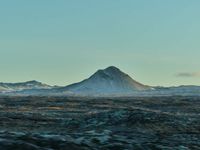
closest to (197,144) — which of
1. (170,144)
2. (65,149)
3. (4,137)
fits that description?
(170,144)

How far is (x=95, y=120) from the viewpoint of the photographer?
26.1 meters

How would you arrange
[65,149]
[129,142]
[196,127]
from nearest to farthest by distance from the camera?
[65,149] → [129,142] → [196,127]

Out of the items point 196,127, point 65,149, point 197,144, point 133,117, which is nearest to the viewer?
point 65,149

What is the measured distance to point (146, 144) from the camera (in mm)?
16094

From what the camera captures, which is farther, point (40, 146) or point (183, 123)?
point (183, 123)

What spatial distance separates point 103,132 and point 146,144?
1.69 meters

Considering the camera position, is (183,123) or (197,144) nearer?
(197,144)

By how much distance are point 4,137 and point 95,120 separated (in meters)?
11.1

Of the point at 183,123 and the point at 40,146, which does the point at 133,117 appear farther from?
the point at 40,146

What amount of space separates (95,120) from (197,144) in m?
9.43

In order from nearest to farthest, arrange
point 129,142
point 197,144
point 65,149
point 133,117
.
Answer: point 65,149 < point 129,142 < point 197,144 < point 133,117

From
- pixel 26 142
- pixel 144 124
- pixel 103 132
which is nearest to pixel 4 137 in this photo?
pixel 26 142

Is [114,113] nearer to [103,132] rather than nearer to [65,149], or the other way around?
[103,132]

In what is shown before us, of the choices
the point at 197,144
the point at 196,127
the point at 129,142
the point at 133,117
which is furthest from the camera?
the point at 133,117
